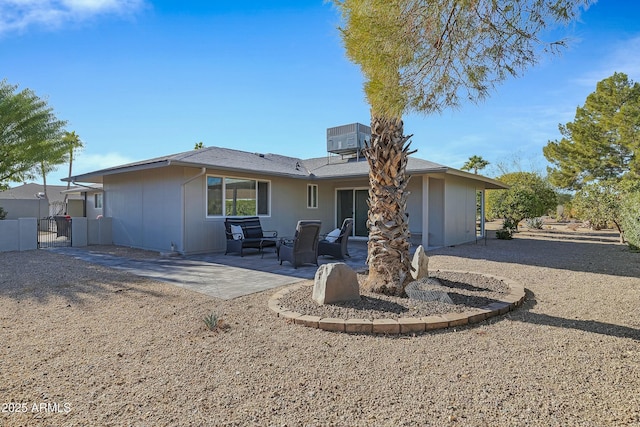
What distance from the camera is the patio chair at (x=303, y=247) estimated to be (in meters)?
8.02

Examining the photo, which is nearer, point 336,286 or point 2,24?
point 336,286

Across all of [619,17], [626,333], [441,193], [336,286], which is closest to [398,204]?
[336,286]

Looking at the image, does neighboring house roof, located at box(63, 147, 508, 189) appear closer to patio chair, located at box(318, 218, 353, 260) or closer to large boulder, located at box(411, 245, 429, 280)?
patio chair, located at box(318, 218, 353, 260)

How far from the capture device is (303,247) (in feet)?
27.1

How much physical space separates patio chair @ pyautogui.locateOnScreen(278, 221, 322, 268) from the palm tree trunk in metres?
2.94

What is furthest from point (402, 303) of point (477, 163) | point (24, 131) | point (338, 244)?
point (477, 163)

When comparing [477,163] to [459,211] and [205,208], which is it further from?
[205,208]

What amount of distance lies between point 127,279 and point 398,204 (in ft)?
17.5

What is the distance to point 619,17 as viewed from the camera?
4.05 m

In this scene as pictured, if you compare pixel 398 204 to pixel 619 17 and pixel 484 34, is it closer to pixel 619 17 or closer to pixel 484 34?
pixel 484 34

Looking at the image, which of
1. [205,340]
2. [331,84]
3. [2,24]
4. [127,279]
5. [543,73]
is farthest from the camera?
[2,24]

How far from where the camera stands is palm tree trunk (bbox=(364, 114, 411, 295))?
5.10 meters

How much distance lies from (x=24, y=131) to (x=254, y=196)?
11.7 meters

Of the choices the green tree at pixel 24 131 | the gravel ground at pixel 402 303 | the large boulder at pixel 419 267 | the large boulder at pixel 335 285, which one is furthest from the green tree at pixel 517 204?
the green tree at pixel 24 131
